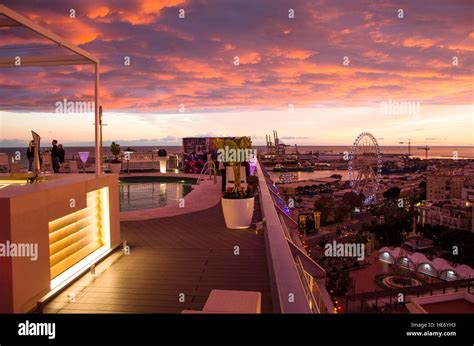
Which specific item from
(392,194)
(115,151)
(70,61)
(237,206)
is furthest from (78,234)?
(392,194)

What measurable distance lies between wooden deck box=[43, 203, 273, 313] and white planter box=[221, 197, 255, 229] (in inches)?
6.3

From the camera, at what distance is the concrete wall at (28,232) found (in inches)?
95.8

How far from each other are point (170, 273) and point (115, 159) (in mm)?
13512

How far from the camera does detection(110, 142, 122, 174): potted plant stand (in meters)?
15.6

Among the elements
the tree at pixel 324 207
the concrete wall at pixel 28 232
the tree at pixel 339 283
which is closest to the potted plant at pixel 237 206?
the concrete wall at pixel 28 232

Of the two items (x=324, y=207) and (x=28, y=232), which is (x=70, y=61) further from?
(x=324, y=207)

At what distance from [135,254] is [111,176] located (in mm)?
978

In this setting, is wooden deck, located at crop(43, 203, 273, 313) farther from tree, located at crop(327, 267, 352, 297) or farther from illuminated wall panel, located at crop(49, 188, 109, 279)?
tree, located at crop(327, 267, 352, 297)

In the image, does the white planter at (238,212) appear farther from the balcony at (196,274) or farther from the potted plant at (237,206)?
the balcony at (196,274)

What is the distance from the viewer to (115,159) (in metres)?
16.2

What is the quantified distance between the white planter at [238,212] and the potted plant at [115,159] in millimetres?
11269
